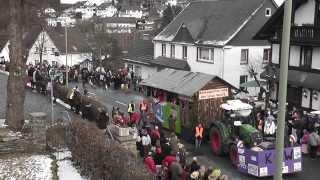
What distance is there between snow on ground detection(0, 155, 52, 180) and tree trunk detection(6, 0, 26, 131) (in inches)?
115

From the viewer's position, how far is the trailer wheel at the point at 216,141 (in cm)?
2056

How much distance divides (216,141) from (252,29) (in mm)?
24438

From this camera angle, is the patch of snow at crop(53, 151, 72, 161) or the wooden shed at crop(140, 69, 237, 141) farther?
the wooden shed at crop(140, 69, 237, 141)

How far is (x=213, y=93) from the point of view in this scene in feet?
75.2

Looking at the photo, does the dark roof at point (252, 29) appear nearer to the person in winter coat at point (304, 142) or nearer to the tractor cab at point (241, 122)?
the tractor cab at point (241, 122)

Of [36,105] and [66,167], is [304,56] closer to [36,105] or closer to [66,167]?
[36,105]

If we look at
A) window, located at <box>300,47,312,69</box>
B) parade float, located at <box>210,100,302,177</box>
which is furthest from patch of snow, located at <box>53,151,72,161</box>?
window, located at <box>300,47,312,69</box>

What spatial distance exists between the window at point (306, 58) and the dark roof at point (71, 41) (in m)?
48.2

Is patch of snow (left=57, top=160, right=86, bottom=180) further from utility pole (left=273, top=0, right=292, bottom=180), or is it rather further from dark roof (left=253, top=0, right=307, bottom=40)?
dark roof (left=253, top=0, right=307, bottom=40)

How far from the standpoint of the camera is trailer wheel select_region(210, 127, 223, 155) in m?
20.6

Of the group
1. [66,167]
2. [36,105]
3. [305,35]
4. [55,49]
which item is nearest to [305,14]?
[305,35]

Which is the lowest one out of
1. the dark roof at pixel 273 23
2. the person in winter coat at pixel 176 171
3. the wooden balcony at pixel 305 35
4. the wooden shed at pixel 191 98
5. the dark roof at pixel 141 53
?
the person in winter coat at pixel 176 171

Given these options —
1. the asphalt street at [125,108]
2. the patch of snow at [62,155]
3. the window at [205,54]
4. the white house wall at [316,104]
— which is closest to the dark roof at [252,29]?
the window at [205,54]

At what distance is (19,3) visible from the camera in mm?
18328
